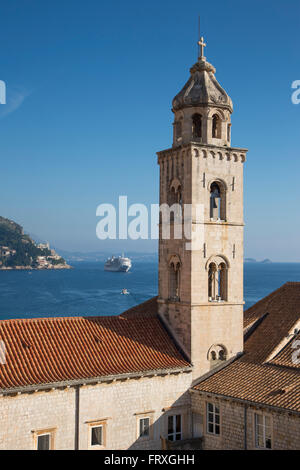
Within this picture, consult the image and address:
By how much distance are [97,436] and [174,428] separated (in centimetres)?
449

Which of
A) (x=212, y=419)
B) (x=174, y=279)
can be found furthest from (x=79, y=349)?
(x=212, y=419)

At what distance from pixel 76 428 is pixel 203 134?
1711cm

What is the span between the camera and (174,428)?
26.6 m

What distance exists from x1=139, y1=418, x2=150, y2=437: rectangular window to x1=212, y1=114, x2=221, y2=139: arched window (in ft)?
53.3

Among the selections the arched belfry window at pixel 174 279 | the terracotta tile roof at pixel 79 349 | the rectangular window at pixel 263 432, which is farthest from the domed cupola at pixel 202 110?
the rectangular window at pixel 263 432

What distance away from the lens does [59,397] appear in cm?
2298

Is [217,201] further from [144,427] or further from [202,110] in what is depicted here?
[144,427]

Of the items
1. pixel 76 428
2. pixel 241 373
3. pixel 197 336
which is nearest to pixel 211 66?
pixel 197 336

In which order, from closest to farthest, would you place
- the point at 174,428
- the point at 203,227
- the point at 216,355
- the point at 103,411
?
the point at 103,411, the point at 174,428, the point at 203,227, the point at 216,355

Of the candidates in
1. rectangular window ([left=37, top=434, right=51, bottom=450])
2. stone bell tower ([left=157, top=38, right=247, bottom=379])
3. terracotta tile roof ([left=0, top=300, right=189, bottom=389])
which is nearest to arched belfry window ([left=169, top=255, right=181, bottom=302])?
stone bell tower ([left=157, top=38, right=247, bottom=379])

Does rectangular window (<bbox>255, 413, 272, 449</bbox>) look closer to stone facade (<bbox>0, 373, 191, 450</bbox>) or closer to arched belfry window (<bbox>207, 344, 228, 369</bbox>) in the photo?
stone facade (<bbox>0, 373, 191, 450</bbox>)

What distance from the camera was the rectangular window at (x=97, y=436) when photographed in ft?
79.1

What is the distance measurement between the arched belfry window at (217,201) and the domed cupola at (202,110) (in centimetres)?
249
